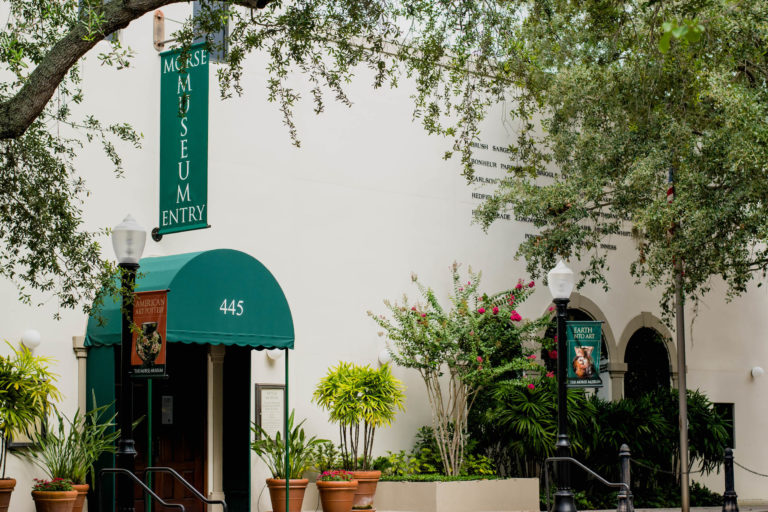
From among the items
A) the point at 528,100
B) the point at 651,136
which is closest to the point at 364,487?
the point at 528,100

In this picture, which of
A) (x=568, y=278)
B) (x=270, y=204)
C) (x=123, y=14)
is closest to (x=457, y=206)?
(x=270, y=204)

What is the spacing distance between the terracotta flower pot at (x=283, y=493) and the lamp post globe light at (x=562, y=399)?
159 inches

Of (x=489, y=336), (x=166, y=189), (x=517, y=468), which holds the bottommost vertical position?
(x=517, y=468)

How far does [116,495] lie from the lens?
1407 centimetres

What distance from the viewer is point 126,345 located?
11.1m

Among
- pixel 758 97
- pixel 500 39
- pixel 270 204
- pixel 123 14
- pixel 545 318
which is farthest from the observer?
pixel 545 318

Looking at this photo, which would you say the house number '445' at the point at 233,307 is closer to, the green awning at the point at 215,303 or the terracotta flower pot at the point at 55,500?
the green awning at the point at 215,303

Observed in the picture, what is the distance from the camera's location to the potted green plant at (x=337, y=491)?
15609 mm

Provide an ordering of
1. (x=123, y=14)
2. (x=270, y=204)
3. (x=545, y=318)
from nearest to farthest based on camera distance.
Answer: (x=123, y=14)
(x=270, y=204)
(x=545, y=318)

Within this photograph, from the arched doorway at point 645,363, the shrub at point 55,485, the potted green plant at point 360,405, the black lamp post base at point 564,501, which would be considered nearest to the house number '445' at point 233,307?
the potted green plant at point 360,405

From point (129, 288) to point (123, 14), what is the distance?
9.73 ft

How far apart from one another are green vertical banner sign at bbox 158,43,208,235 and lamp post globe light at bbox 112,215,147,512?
291 cm

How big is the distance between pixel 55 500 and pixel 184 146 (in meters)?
4.90

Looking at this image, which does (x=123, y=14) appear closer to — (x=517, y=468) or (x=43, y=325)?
(x=43, y=325)
